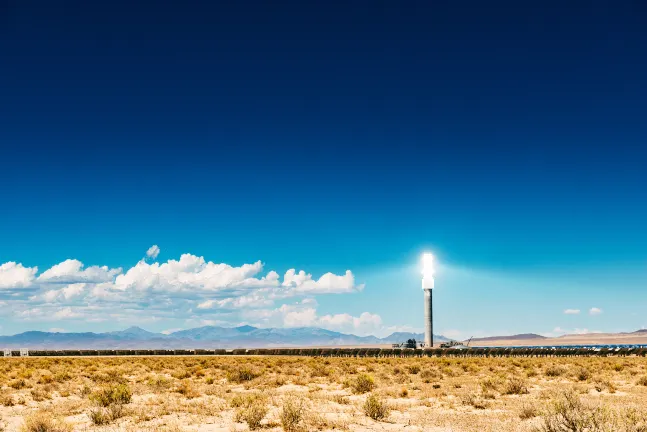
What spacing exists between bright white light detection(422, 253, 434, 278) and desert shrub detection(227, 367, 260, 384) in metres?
73.4

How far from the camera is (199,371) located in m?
38.3

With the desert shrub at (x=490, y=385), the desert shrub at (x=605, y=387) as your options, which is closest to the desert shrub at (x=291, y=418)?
the desert shrub at (x=490, y=385)

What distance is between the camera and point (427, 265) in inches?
4156

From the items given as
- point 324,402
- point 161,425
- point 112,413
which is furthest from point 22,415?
point 324,402

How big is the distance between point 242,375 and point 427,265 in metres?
76.0

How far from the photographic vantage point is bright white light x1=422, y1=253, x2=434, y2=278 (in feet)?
345

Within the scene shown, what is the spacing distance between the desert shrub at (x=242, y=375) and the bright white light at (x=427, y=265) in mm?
73429

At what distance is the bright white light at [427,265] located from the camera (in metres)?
105

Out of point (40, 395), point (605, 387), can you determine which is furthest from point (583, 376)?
point (40, 395)

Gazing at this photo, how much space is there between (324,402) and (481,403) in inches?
254

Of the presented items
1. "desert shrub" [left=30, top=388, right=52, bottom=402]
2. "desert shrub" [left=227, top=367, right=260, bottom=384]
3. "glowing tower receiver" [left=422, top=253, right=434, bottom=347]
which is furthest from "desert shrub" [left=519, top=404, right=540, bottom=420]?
"glowing tower receiver" [left=422, top=253, right=434, bottom=347]

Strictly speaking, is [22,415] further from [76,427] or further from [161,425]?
[161,425]

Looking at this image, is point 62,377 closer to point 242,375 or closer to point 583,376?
point 242,375

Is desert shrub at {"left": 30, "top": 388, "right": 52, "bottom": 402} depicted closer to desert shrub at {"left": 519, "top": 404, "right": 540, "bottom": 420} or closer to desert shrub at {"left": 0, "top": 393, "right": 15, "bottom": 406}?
desert shrub at {"left": 0, "top": 393, "right": 15, "bottom": 406}
